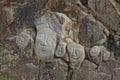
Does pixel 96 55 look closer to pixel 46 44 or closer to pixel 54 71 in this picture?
pixel 54 71

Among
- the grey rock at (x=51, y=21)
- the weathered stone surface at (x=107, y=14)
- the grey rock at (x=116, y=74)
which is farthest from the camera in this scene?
the weathered stone surface at (x=107, y=14)

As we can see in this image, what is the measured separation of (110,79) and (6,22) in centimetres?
271

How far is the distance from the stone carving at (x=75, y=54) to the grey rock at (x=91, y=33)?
252 mm

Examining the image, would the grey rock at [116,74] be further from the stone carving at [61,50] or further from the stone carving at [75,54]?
the stone carving at [61,50]

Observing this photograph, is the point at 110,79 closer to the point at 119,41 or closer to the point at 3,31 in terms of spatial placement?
the point at 119,41

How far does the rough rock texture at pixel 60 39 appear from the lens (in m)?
9.41

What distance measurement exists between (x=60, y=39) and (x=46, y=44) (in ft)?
1.10

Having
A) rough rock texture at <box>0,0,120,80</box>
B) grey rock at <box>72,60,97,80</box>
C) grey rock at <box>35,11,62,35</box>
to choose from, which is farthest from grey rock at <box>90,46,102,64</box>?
grey rock at <box>35,11,62,35</box>

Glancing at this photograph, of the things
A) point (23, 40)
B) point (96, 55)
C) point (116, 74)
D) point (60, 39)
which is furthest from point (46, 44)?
point (116, 74)

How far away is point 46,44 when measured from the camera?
371 inches

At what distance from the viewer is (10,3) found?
386 inches

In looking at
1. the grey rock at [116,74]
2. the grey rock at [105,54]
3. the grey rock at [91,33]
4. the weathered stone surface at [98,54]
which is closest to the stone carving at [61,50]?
the grey rock at [91,33]

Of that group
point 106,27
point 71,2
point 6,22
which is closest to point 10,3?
point 6,22

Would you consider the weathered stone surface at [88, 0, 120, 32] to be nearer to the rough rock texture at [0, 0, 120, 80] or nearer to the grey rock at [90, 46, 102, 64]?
the rough rock texture at [0, 0, 120, 80]
